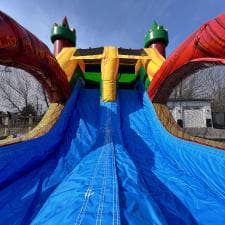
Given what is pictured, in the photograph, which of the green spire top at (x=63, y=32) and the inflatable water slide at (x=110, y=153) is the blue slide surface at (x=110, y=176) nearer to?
the inflatable water slide at (x=110, y=153)

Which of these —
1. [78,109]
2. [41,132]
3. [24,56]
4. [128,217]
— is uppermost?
[24,56]

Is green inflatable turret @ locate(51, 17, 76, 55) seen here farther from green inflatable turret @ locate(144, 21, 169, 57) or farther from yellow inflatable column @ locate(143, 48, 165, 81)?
yellow inflatable column @ locate(143, 48, 165, 81)

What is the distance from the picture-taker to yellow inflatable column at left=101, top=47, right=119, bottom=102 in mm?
4758

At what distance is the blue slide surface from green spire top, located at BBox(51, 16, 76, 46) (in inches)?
103

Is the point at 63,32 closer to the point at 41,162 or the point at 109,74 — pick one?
the point at 109,74

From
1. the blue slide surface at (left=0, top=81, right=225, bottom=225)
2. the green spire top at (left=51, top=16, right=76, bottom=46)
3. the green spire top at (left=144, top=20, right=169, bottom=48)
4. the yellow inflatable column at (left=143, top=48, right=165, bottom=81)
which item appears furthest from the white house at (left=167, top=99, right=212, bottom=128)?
the blue slide surface at (left=0, top=81, right=225, bottom=225)

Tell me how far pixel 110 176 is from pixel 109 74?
3.21 m

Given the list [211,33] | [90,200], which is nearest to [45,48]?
[211,33]

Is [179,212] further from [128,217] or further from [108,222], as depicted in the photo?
[108,222]

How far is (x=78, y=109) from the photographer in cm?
446

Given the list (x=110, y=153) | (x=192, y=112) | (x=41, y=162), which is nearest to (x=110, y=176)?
(x=110, y=153)

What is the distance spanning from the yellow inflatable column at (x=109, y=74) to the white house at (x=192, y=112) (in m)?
9.58

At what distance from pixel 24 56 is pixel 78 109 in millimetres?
1737

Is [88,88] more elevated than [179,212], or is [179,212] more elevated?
[88,88]
